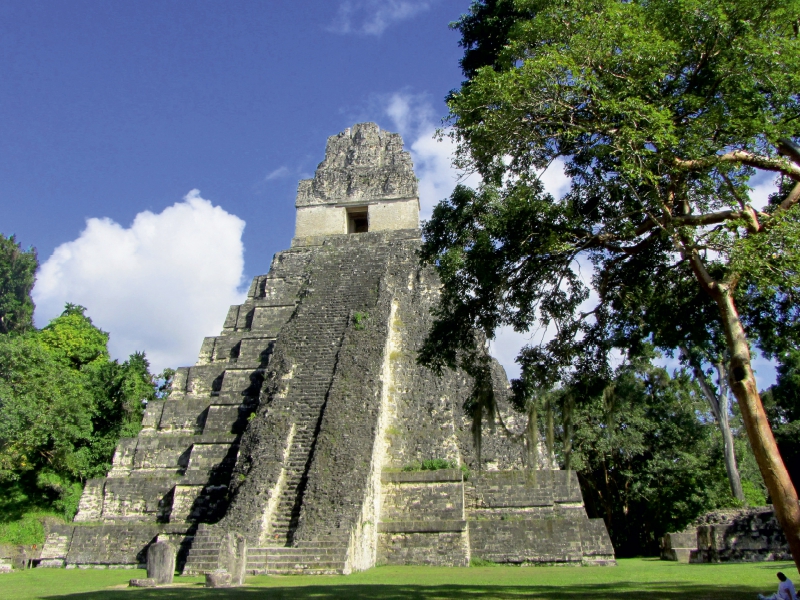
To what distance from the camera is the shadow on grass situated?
Answer: 6361 millimetres

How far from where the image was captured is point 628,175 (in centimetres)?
624

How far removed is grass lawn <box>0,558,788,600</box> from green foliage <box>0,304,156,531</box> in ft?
22.4

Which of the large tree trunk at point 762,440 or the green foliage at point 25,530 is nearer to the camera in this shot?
the large tree trunk at point 762,440

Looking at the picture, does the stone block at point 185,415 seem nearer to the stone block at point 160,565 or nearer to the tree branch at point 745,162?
the stone block at point 160,565

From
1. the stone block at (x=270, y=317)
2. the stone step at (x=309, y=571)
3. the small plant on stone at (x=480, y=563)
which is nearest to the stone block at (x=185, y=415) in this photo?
the stone block at (x=270, y=317)

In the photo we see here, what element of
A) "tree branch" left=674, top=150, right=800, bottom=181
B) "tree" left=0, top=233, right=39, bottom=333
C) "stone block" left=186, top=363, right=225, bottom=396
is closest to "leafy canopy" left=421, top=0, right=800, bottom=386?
"tree branch" left=674, top=150, right=800, bottom=181

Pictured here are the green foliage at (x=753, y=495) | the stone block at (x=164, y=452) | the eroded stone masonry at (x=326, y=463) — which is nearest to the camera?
the eroded stone masonry at (x=326, y=463)

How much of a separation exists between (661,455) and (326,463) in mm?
15313

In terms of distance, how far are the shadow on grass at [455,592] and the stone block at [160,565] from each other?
1224 millimetres

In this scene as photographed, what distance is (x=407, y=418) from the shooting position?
43.9ft

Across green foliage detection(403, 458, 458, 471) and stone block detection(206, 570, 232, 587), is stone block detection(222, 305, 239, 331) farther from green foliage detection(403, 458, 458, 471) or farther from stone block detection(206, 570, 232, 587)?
stone block detection(206, 570, 232, 587)

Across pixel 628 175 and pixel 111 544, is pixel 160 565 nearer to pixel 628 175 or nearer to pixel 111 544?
pixel 111 544

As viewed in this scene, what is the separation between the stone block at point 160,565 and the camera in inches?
351

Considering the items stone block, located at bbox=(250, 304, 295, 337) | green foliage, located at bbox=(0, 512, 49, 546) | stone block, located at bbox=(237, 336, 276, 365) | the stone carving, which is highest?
the stone carving
